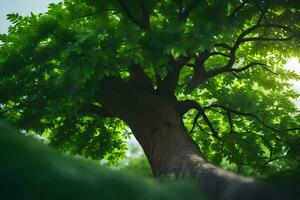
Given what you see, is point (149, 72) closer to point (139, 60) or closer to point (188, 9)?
point (188, 9)

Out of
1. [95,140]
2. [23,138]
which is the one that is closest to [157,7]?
[95,140]

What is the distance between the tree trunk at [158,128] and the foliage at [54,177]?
148 inches

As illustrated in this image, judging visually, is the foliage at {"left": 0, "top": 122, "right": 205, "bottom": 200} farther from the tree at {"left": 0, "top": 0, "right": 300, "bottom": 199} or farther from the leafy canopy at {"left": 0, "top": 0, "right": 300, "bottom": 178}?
the leafy canopy at {"left": 0, "top": 0, "right": 300, "bottom": 178}

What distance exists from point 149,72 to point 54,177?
36.8 feet

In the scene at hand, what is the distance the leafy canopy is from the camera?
9.44 meters

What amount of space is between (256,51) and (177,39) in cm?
574

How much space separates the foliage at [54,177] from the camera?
3045 millimetres

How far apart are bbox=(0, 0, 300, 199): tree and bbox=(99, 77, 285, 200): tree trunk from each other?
0.03 meters

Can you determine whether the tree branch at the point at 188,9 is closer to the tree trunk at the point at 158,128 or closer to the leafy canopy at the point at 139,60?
the leafy canopy at the point at 139,60

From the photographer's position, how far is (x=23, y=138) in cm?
338

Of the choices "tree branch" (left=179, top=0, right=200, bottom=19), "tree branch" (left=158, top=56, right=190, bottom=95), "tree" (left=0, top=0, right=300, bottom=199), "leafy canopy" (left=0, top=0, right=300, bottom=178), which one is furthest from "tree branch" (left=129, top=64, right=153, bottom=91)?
Result: "tree branch" (left=179, top=0, right=200, bottom=19)

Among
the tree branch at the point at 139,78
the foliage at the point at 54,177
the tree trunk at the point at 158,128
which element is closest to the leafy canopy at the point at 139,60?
the tree branch at the point at 139,78

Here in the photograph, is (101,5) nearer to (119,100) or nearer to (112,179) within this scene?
(119,100)

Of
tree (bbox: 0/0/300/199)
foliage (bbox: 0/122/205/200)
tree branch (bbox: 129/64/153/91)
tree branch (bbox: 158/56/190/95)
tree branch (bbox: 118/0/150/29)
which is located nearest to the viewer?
foliage (bbox: 0/122/205/200)
